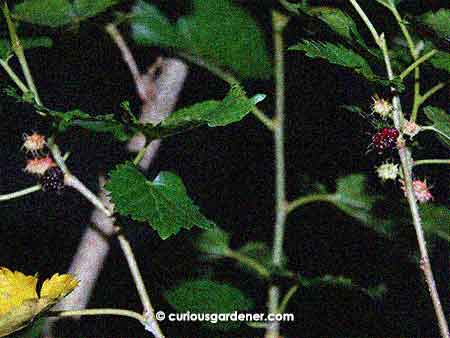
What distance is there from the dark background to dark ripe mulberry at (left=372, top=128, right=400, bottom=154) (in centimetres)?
6

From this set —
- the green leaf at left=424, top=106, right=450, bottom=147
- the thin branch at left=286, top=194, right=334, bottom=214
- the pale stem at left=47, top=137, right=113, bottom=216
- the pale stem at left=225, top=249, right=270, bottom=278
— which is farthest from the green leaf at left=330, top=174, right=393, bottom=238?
the pale stem at left=47, top=137, right=113, bottom=216

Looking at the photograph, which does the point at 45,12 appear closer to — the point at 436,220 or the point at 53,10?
the point at 53,10

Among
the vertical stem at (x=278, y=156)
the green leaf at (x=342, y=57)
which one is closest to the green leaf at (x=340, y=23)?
the green leaf at (x=342, y=57)

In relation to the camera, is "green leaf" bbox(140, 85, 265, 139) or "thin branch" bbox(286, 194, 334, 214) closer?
"green leaf" bbox(140, 85, 265, 139)

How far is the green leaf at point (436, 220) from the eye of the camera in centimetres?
66

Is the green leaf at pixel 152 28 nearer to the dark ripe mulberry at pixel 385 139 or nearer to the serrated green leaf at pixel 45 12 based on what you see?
the serrated green leaf at pixel 45 12

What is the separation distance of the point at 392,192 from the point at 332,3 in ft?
0.89

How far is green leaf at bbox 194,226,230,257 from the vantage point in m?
0.71

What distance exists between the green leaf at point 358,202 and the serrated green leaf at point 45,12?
1.24 ft

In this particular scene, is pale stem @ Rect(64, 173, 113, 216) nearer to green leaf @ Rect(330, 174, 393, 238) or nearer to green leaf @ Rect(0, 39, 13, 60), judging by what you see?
green leaf @ Rect(0, 39, 13, 60)

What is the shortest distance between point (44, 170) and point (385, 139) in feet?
0.96

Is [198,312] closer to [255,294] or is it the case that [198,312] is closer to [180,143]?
[255,294]

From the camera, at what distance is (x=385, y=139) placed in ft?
1.44

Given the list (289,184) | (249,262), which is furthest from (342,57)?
(289,184)
